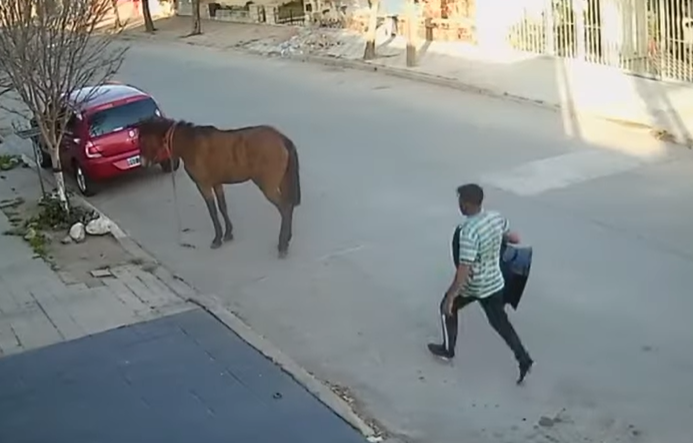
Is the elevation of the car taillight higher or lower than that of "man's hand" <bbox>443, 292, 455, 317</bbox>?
higher

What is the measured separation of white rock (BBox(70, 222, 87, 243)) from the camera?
48.1 feet

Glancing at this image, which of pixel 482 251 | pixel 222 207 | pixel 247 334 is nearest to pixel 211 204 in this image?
pixel 222 207

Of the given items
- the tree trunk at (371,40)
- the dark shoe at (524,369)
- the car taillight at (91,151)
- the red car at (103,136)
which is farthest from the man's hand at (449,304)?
the tree trunk at (371,40)

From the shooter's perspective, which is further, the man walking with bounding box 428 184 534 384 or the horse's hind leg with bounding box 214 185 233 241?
the horse's hind leg with bounding box 214 185 233 241

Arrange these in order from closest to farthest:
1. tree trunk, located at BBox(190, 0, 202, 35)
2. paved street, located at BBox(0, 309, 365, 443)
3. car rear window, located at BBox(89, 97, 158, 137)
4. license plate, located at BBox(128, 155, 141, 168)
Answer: paved street, located at BBox(0, 309, 365, 443)
car rear window, located at BBox(89, 97, 158, 137)
license plate, located at BBox(128, 155, 141, 168)
tree trunk, located at BBox(190, 0, 202, 35)

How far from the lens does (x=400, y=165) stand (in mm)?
17266

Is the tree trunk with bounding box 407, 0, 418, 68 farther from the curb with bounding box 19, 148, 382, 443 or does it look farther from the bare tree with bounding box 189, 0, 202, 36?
the bare tree with bounding box 189, 0, 202, 36

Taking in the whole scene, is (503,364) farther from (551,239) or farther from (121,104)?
(121,104)

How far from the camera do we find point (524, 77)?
24.0 metres

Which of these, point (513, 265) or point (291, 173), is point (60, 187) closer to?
point (291, 173)

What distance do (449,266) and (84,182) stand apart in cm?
802

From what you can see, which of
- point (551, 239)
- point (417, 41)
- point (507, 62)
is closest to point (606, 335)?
point (551, 239)

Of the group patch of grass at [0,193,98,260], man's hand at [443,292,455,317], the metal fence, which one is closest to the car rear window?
patch of grass at [0,193,98,260]

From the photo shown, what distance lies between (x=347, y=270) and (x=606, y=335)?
3.65 metres
